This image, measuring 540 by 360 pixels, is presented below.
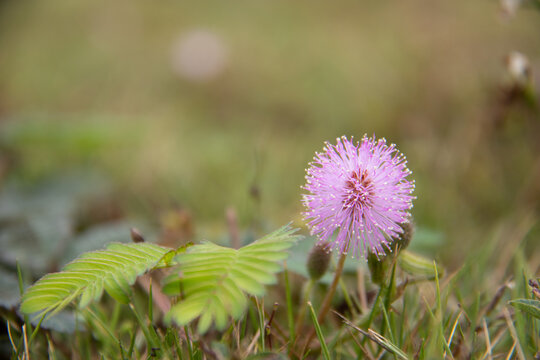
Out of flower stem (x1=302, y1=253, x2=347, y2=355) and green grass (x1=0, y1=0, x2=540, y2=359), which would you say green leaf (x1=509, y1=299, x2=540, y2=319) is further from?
flower stem (x1=302, y1=253, x2=347, y2=355)

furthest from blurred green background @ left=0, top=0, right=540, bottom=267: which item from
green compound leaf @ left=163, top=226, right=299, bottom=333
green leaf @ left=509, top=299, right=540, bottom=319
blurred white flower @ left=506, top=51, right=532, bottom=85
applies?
green compound leaf @ left=163, top=226, right=299, bottom=333

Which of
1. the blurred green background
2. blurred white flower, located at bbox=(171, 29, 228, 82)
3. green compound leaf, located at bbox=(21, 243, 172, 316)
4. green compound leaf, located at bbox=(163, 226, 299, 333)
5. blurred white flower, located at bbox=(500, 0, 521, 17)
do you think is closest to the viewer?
green compound leaf, located at bbox=(163, 226, 299, 333)

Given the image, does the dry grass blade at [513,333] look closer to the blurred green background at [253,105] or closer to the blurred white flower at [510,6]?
the blurred green background at [253,105]

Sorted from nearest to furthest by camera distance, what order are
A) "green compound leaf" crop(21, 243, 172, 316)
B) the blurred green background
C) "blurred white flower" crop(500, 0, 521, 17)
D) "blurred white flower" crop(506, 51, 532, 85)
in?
"green compound leaf" crop(21, 243, 172, 316) → "blurred white flower" crop(500, 0, 521, 17) → "blurred white flower" crop(506, 51, 532, 85) → the blurred green background

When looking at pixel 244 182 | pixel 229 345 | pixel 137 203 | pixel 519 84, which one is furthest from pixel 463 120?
pixel 229 345

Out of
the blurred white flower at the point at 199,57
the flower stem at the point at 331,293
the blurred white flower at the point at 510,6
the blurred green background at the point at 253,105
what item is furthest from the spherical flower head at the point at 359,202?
the blurred white flower at the point at 199,57

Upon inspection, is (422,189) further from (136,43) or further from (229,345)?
(136,43)
